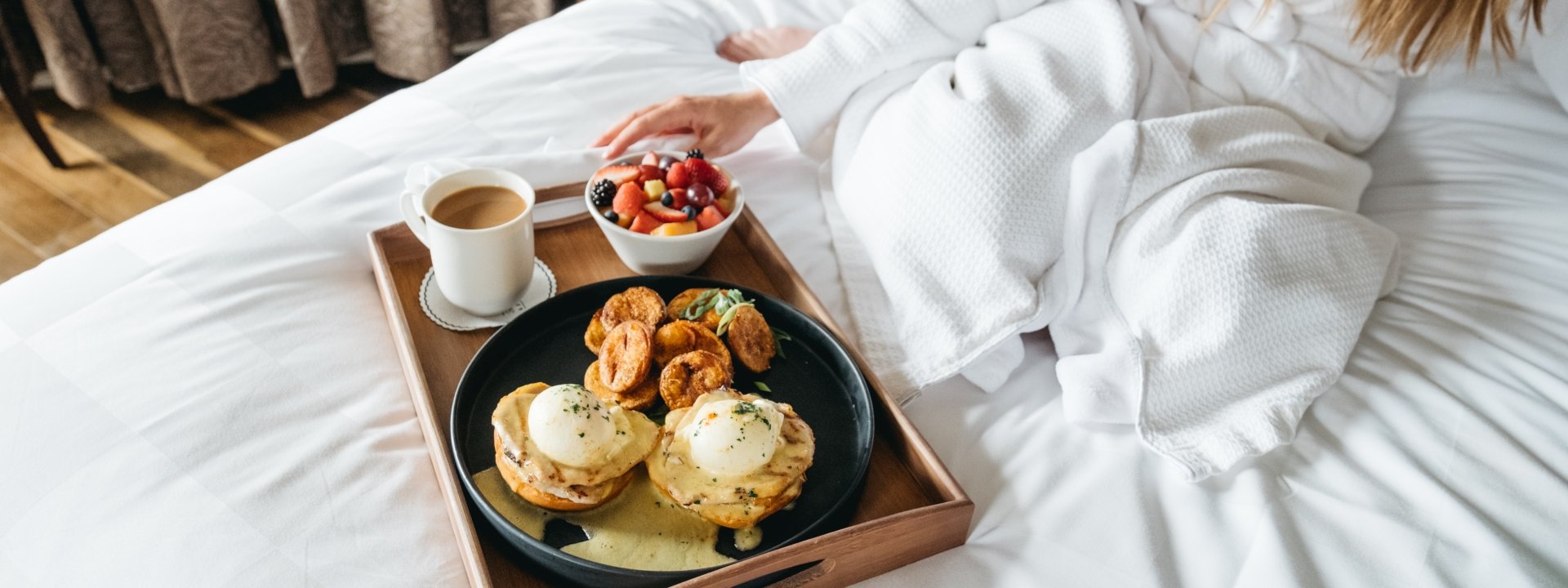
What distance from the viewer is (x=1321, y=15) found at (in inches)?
37.6

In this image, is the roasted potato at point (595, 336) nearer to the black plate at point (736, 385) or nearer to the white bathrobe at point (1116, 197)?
the black plate at point (736, 385)

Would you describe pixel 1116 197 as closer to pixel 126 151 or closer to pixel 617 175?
pixel 617 175

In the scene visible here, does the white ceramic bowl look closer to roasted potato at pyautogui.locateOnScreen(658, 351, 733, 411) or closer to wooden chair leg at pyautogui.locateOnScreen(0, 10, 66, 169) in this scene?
roasted potato at pyautogui.locateOnScreen(658, 351, 733, 411)

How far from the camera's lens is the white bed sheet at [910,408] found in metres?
0.67

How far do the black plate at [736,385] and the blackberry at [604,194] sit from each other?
9cm

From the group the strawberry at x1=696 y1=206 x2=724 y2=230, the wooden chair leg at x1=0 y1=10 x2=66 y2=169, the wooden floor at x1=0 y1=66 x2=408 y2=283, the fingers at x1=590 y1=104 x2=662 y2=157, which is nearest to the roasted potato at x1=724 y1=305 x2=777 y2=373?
the strawberry at x1=696 y1=206 x2=724 y2=230

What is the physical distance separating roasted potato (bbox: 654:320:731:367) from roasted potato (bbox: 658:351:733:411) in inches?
0.8

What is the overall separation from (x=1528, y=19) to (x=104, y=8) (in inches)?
88.0

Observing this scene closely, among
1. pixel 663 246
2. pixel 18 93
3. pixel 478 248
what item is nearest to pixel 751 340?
pixel 663 246

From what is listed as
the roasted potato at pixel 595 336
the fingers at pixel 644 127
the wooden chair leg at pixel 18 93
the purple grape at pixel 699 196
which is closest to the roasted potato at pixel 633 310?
the roasted potato at pixel 595 336

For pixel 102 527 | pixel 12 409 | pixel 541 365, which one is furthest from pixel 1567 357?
pixel 12 409

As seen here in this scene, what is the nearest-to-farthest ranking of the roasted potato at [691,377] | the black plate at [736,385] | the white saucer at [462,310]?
the black plate at [736,385] → the roasted potato at [691,377] → the white saucer at [462,310]

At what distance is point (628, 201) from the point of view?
88 cm

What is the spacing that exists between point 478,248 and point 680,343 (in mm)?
190
